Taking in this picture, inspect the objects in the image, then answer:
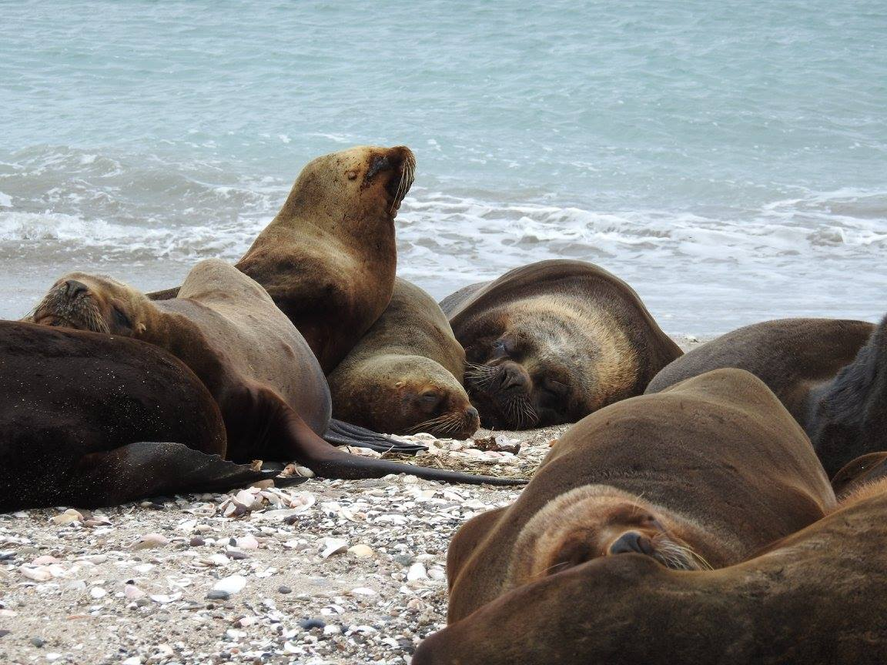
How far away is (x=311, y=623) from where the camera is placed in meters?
2.71

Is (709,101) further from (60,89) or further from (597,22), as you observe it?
(60,89)

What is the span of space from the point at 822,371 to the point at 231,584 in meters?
2.79

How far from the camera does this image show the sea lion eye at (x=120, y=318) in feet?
14.2

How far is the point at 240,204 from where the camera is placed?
15281 mm

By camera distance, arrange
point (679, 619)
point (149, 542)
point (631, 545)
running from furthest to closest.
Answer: point (149, 542), point (631, 545), point (679, 619)

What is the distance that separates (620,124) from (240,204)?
8.11 meters

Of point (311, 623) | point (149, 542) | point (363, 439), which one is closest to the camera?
point (311, 623)

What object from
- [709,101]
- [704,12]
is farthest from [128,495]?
[704,12]

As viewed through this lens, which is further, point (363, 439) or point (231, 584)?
point (363, 439)

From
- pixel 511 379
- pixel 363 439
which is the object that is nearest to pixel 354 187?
pixel 511 379

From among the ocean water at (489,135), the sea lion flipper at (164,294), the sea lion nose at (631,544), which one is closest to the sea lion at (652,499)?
the sea lion nose at (631,544)

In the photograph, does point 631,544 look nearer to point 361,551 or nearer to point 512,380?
point 361,551

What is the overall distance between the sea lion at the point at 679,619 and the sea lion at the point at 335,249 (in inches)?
174

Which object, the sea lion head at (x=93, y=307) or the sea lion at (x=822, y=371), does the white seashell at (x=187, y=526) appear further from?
the sea lion at (x=822, y=371)
